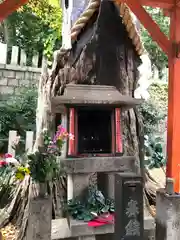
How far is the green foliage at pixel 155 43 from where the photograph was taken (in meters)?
8.12

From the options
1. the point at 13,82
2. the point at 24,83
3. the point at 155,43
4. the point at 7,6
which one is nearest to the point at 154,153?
the point at 7,6

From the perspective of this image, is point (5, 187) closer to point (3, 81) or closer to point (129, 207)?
point (129, 207)

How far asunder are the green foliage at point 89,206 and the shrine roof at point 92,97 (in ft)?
3.65

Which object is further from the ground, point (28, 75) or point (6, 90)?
point (28, 75)

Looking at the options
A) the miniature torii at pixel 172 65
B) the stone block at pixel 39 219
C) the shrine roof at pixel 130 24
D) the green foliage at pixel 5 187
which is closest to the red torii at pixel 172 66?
the miniature torii at pixel 172 65

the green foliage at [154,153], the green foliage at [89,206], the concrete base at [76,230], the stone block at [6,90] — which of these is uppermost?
the stone block at [6,90]

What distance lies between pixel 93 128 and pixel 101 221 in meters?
1.01

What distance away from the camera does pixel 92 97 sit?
266 centimetres

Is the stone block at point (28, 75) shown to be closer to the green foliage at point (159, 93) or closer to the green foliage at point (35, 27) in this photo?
the green foliage at point (35, 27)

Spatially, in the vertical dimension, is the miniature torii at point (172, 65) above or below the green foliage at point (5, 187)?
above

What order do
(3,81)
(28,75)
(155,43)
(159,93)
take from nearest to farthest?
(3,81) → (28,75) → (159,93) → (155,43)

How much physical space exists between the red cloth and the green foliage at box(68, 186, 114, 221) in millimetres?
53

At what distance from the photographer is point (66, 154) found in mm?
2648

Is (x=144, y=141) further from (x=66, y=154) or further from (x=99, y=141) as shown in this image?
(x=66, y=154)
